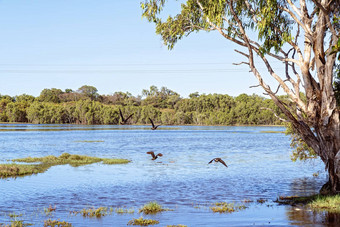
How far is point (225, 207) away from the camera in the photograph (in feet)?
52.1

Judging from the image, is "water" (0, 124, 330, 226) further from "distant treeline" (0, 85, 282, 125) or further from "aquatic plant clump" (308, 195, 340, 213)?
"distant treeline" (0, 85, 282, 125)

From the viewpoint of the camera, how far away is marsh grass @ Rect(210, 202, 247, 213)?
1551 centimetres

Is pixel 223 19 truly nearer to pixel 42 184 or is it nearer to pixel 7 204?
pixel 7 204

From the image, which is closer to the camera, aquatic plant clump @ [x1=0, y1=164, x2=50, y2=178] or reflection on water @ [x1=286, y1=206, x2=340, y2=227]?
reflection on water @ [x1=286, y1=206, x2=340, y2=227]

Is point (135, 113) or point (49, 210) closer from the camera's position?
point (49, 210)

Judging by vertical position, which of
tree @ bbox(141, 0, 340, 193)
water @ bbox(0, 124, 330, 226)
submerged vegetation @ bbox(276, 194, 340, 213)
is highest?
tree @ bbox(141, 0, 340, 193)

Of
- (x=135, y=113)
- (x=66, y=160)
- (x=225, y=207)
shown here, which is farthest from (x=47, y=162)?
(x=135, y=113)

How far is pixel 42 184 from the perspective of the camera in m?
22.8

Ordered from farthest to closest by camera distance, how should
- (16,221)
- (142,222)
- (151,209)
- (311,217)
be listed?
(151,209)
(311,217)
(142,222)
(16,221)

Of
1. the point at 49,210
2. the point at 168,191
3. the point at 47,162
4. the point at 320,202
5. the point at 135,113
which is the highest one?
the point at 135,113

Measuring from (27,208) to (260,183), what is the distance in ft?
42.9

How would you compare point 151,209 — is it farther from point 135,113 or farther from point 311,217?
point 135,113

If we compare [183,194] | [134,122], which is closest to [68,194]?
[183,194]

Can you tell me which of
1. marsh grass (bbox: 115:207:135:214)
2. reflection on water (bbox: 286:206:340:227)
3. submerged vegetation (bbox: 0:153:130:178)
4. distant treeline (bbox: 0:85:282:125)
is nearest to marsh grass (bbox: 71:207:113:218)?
marsh grass (bbox: 115:207:135:214)
